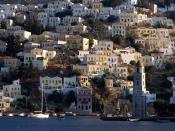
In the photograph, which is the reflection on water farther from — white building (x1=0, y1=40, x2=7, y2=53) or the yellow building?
white building (x1=0, y1=40, x2=7, y2=53)

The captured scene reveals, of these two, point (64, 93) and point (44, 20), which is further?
point (44, 20)

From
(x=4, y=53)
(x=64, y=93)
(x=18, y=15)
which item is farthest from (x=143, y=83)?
(x=18, y=15)

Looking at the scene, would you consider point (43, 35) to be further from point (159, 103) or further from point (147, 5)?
point (159, 103)

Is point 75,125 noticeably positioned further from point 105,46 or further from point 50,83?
point 105,46

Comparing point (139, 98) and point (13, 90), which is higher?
point (13, 90)

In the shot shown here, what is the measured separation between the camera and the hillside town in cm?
11006

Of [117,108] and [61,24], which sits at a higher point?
[61,24]

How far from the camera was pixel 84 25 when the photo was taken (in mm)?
131250

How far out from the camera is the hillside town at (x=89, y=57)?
110m

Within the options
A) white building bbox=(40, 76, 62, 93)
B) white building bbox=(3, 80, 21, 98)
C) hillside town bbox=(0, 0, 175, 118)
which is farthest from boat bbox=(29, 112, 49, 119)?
white building bbox=(40, 76, 62, 93)

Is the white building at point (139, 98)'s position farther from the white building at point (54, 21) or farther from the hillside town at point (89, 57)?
the white building at point (54, 21)

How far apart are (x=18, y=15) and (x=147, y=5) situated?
14493 mm

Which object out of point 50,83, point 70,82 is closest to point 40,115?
point 50,83

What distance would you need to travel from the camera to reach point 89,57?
120 m
